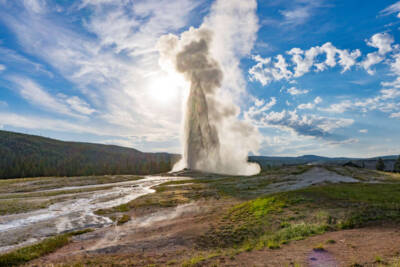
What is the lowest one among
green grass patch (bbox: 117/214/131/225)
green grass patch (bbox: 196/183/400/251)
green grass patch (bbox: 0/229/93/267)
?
green grass patch (bbox: 117/214/131/225)

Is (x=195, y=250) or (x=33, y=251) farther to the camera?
(x=33, y=251)

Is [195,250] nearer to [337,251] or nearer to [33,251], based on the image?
[337,251]

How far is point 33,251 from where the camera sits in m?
14.7

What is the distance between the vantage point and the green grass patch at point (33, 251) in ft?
43.0

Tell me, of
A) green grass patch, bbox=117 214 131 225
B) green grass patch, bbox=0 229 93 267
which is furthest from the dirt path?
green grass patch, bbox=117 214 131 225

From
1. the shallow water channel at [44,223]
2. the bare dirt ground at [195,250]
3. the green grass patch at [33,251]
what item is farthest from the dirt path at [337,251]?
the shallow water channel at [44,223]

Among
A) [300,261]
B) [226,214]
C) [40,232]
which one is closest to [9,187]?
[40,232]

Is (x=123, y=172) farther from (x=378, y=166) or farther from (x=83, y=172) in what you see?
(x=378, y=166)

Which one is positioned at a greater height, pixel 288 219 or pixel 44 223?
pixel 288 219

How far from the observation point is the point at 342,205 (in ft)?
65.0

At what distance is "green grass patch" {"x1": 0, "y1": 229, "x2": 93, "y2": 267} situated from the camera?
516 inches

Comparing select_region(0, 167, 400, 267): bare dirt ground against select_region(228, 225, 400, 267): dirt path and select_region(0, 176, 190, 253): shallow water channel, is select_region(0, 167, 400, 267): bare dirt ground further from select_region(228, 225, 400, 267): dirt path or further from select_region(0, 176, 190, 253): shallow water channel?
select_region(0, 176, 190, 253): shallow water channel

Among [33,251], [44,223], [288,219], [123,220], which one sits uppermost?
[288,219]

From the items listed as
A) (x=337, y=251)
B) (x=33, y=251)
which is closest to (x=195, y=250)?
(x=337, y=251)
